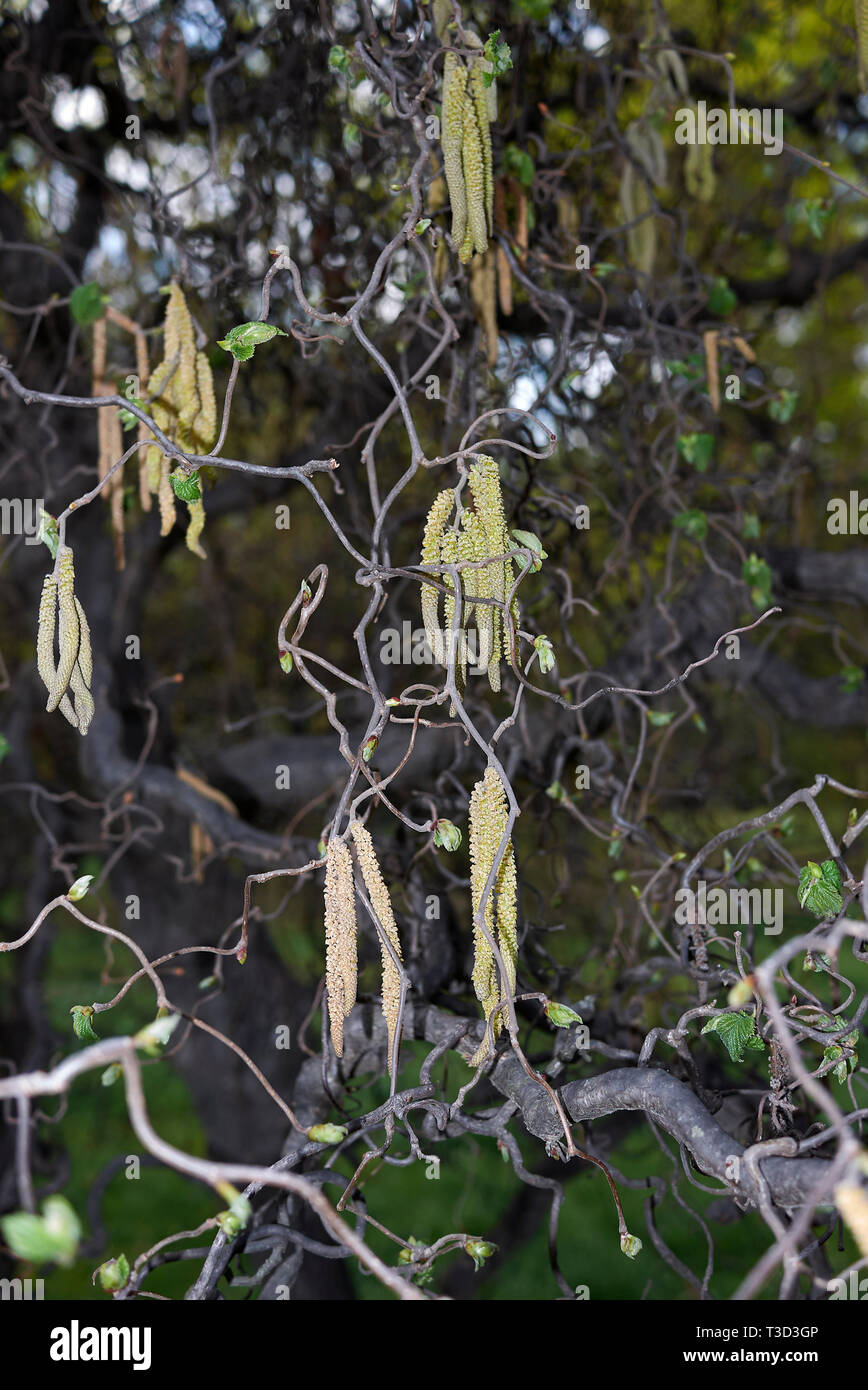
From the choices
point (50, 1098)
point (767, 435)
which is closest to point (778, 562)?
point (767, 435)

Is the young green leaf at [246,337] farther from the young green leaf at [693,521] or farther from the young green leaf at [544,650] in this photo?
the young green leaf at [693,521]

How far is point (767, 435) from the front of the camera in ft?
10.9

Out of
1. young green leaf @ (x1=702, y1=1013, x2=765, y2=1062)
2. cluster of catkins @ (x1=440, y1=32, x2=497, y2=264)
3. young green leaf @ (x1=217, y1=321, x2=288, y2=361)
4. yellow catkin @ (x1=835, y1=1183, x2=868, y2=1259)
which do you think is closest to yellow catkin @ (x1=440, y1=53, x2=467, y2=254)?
cluster of catkins @ (x1=440, y1=32, x2=497, y2=264)

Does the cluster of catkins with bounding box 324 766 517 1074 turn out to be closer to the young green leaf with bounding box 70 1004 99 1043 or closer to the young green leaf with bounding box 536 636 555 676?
the young green leaf with bounding box 536 636 555 676

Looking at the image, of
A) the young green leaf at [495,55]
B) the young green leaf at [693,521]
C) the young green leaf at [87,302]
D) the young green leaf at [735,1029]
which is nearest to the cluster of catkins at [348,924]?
the young green leaf at [735,1029]

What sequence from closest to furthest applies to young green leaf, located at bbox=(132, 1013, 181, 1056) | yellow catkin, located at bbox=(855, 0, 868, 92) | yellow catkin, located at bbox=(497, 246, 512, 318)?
1. young green leaf, located at bbox=(132, 1013, 181, 1056)
2. yellow catkin, located at bbox=(855, 0, 868, 92)
3. yellow catkin, located at bbox=(497, 246, 512, 318)

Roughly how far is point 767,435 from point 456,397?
5.44ft

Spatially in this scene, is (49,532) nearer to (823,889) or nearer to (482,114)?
(482,114)

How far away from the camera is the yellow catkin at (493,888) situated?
1.06 m

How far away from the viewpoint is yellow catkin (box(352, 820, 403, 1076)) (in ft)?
3.44

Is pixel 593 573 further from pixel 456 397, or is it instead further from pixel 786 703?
pixel 456 397

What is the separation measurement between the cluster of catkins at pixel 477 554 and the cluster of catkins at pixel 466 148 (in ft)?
1.22

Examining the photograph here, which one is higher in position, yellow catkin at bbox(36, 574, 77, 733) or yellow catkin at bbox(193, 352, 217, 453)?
yellow catkin at bbox(193, 352, 217, 453)

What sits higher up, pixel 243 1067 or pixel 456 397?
pixel 456 397
